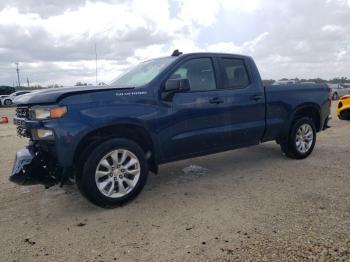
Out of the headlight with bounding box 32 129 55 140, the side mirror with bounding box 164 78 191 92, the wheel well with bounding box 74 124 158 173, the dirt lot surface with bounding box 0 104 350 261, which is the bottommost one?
the dirt lot surface with bounding box 0 104 350 261

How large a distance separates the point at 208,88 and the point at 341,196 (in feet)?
7.31

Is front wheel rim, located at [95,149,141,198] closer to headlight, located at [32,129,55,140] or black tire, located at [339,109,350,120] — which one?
headlight, located at [32,129,55,140]

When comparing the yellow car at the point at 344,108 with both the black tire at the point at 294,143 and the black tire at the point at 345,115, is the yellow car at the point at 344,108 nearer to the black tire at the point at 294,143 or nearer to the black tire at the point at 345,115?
the black tire at the point at 345,115

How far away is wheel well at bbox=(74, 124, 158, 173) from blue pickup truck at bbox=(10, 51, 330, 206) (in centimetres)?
1

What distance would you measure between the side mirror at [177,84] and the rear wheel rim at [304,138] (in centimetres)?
287

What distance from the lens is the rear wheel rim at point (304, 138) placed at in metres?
6.50

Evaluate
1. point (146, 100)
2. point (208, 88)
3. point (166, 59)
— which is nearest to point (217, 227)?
point (146, 100)

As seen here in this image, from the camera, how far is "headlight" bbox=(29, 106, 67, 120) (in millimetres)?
3932

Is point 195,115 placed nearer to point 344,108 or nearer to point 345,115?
point 344,108

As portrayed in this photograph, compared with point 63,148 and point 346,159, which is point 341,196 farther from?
point 63,148

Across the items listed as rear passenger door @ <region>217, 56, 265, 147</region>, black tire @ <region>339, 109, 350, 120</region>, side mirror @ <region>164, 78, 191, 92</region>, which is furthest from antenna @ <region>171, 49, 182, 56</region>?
black tire @ <region>339, 109, 350, 120</region>

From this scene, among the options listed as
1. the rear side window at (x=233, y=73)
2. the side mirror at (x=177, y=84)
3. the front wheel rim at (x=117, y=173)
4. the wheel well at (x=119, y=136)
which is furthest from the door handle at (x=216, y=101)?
the front wheel rim at (x=117, y=173)

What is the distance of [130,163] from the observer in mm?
4383

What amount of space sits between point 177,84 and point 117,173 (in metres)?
1.31
